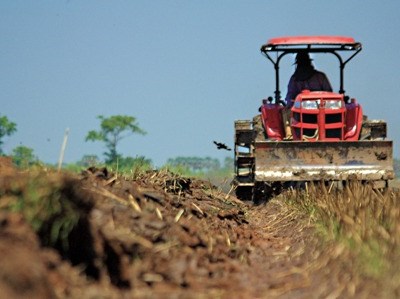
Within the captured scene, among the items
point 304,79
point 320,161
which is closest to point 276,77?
point 304,79

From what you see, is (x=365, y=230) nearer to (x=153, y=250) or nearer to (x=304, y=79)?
(x=153, y=250)

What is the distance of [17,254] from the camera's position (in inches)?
175

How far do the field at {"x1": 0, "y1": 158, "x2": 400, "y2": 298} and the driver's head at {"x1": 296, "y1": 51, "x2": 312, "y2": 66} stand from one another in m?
6.94

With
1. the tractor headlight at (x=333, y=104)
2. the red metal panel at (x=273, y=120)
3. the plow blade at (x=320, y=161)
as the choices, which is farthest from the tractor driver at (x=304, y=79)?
the plow blade at (x=320, y=161)

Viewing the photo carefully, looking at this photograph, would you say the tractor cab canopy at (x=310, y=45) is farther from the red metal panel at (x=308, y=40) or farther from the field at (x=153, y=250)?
the field at (x=153, y=250)

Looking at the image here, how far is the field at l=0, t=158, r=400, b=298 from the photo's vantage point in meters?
5.04

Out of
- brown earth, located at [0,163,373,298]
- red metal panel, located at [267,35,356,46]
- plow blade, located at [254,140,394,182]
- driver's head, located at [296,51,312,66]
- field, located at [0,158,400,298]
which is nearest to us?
brown earth, located at [0,163,373,298]

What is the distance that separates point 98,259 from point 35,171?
4.80 ft

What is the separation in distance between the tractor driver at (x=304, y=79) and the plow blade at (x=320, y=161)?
173 cm

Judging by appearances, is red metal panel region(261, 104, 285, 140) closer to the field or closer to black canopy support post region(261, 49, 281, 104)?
black canopy support post region(261, 49, 281, 104)

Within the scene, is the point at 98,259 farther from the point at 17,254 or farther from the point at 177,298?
the point at 17,254

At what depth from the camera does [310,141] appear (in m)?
13.8

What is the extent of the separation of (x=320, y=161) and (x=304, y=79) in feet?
7.04

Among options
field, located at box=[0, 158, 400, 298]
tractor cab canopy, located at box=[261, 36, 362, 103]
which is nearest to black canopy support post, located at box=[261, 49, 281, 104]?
tractor cab canopy, located at box=[261, 36, 362, 103]
